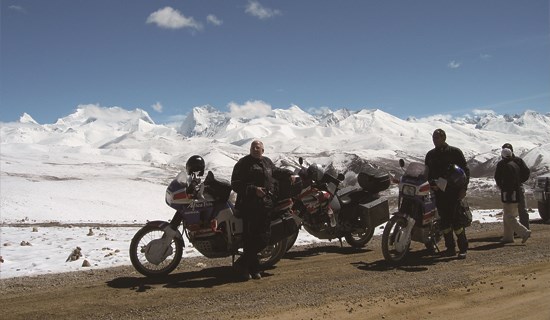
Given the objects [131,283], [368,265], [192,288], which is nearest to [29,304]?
[131,283]

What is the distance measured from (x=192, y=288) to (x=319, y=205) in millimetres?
4037

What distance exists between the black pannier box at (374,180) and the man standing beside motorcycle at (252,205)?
369 cm

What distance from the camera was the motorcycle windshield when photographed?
358 inches

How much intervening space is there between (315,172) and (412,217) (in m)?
2.42

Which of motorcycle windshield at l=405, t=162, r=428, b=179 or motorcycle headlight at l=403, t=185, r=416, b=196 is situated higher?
motorcycle windshield at l=405, t=162, r=428, b=179

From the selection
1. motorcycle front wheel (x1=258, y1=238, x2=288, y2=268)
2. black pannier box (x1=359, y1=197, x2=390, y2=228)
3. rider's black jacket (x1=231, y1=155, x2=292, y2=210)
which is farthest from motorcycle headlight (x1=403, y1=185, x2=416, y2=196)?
rider's black jacket (x1=231, y1=155, x2=292, y2=210)

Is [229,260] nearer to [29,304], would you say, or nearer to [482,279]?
[29,304]

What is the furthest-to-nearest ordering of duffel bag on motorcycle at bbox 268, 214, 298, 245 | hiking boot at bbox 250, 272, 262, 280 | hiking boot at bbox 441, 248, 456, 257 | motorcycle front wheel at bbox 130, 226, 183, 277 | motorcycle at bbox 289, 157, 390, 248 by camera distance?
motorcycle at bbox 289, 157, 390, 248 → hiking boot at bbox 441, 248, 456, 257 → duffel bag on motorcycle at bbox 268, 214, 298, 245 → hiking boot at bbox 250, 272, 262, 280 → motorcycle front wheel at bbox 130, 226, 183, 277

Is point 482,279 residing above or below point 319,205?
below

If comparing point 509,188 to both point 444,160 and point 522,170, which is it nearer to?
point 522,170

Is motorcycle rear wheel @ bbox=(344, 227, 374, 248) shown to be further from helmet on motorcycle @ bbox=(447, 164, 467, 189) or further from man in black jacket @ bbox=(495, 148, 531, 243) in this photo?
man in black jacket @ bbox=(495, 148, 531, 243)

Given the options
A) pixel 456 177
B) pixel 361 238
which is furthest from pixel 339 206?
pixel 456 177

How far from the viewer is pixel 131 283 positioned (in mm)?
7449

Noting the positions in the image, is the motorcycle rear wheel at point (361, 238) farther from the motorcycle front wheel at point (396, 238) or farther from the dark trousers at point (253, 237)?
the dark trousers at point (253, 237)
